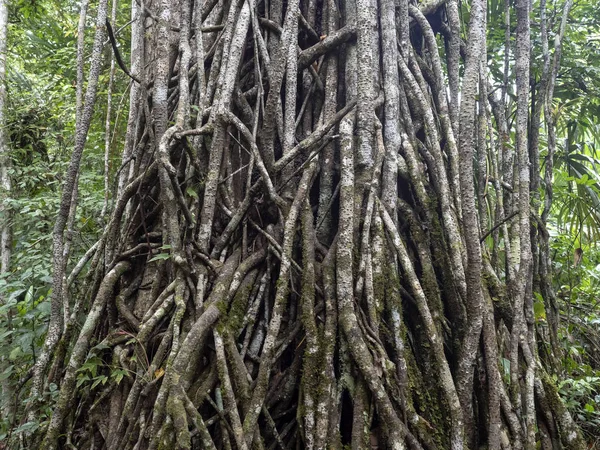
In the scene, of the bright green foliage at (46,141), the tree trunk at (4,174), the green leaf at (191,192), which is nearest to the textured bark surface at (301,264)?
the green leaf at (191,192)

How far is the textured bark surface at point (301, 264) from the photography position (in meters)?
1.99

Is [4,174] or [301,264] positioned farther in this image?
[4,174]

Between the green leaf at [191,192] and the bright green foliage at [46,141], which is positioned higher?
the bright green foliage at [46,141]

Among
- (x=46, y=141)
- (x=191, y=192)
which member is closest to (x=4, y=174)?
(x=46, y=141)

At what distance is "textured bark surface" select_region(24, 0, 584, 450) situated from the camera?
1.99m

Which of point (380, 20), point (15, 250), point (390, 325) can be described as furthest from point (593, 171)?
point (15, 250)

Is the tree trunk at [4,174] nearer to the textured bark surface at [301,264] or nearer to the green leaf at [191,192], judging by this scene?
the textured bark surface at [301,264]

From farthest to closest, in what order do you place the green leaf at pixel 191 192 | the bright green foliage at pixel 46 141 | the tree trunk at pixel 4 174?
the tree trunk at pixel 4 174 → the bright green foliage at pixel 46 141 → the green leaf at pixel 191 192

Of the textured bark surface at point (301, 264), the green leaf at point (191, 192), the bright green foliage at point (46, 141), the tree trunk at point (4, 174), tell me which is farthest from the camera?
the tree trunk at point (4, 174)

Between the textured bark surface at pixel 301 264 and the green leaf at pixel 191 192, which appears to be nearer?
the textured bark surface at pixel 301 264

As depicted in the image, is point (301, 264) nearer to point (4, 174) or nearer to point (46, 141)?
point (4, 174)

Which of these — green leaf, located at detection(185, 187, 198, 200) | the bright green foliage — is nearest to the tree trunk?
the bright green foliage

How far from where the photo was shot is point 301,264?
94.0 inches

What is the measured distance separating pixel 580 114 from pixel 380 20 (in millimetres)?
2443
